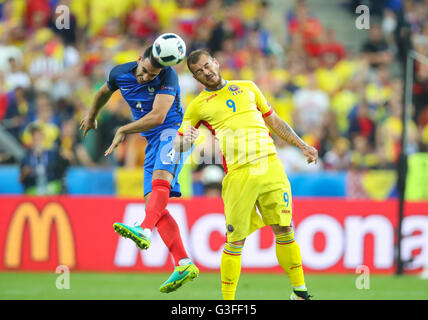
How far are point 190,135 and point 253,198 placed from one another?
3.14ft

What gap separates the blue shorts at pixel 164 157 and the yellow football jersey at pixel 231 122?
0.52 m

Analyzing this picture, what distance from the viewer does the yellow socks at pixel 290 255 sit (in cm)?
863

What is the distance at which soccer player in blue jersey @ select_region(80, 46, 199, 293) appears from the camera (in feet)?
28.6

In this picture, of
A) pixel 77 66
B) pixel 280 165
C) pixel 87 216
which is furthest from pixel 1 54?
pixel 280 165

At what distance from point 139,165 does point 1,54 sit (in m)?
4.61

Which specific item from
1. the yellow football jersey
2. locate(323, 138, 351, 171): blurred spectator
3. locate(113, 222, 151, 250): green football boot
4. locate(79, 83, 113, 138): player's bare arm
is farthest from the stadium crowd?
locate(113, 222, 151, 250): green football boot

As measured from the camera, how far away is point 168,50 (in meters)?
8.32

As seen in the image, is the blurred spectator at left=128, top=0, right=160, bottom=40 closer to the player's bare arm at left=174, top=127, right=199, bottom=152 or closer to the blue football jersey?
the blue football jersey

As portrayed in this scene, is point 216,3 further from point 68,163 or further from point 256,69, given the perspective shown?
point 68,163

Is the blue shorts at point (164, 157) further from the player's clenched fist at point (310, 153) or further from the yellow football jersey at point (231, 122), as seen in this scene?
the player's clenched fist at point (310, 153)

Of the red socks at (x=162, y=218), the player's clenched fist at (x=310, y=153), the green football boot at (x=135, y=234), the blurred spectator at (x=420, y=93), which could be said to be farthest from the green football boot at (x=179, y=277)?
the blurred spectator at (x=420, y=93)

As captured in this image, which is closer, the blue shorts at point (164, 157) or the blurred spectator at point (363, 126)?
the blue shorts at point (164, 157)

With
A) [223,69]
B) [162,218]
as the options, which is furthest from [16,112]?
[162,218]

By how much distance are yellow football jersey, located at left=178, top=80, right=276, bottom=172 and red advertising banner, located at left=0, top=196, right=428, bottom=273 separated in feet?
17.0
